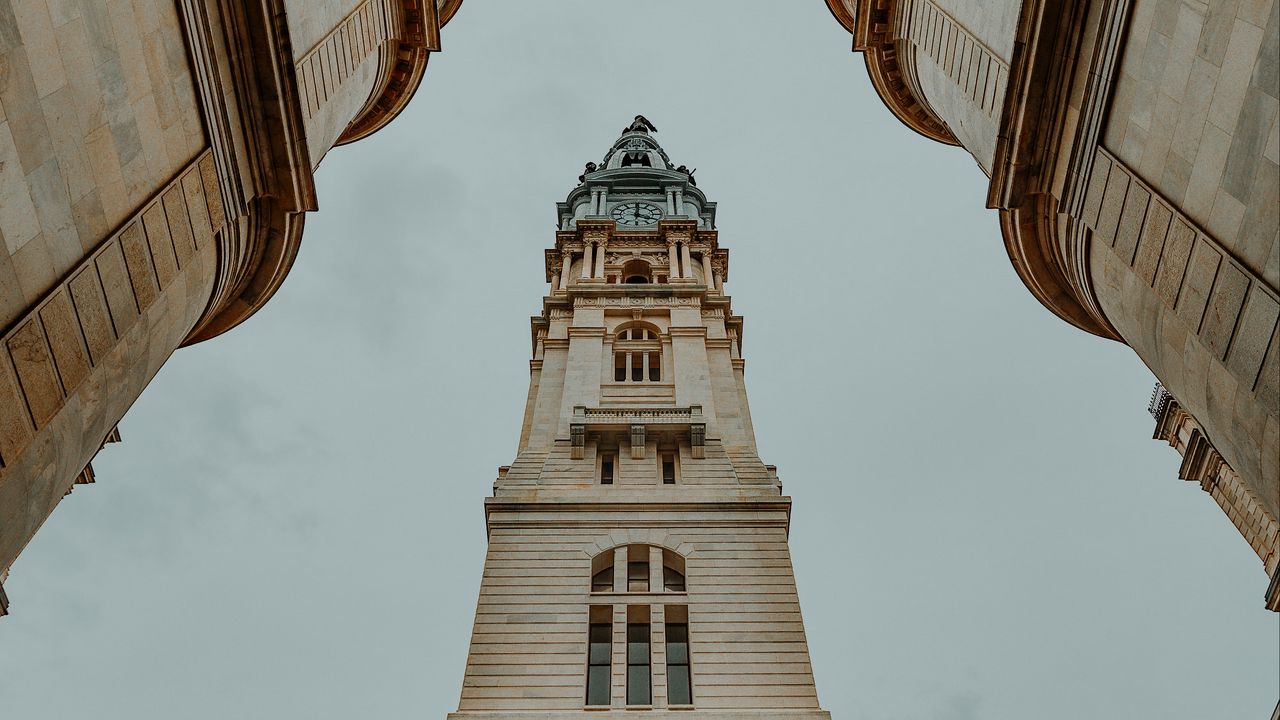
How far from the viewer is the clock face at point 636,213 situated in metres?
77.5

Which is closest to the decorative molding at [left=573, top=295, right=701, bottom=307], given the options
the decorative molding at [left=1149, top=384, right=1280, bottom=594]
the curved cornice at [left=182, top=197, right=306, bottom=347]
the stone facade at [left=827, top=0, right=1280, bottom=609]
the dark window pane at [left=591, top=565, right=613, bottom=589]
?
the dark window pane at [left=591, top=565, right=613, bottom=589]

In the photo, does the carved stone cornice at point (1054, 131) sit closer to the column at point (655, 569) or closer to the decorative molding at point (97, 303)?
the decorative molding at point (97, 303)

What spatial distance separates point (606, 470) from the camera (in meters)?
43.8

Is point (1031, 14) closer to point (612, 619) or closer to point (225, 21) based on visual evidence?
point (225, 21)

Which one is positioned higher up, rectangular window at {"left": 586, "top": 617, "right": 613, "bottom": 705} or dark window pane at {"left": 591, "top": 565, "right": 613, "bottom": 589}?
dark window pane at {"left": 591, "top": 565, "right": 613, "bottom": 589}

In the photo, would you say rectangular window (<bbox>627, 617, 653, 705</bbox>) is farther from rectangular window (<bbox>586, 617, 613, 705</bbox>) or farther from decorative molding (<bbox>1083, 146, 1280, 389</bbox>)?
decorative molding (<bbox>1083, 146, 1280, 389</bbox>)

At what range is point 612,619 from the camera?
35.0 m

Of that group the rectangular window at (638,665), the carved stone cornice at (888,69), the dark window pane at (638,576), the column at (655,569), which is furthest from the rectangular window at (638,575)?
the carved stone cornice at (888,69)

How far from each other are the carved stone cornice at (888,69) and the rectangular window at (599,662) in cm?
1954

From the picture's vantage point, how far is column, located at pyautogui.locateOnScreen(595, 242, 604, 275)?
2474 inches

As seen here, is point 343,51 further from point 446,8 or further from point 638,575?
point 638,575

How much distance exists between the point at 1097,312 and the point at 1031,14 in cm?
566

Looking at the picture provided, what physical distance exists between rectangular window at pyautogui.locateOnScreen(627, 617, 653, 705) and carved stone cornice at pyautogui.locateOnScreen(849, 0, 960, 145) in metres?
19.3

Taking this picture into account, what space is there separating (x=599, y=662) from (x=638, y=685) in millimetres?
1540
